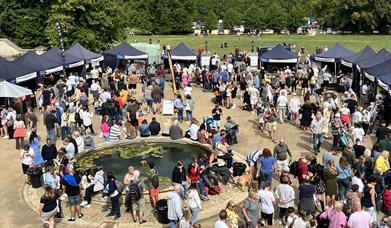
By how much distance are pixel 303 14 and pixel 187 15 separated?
79.2ft

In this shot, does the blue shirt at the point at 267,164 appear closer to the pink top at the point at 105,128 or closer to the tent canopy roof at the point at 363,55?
the pink top at the point at 105,128

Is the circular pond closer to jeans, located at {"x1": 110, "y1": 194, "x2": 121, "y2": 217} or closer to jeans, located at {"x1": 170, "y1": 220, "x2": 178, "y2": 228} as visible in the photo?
jeans, located at {"x1": 110, "y1": 194, "x2": 121, "y2": 217}

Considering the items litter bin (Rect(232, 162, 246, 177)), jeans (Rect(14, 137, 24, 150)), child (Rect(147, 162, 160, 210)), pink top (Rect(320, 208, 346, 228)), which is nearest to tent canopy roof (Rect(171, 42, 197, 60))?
jeans (Rect(14, 137, 24, 150))

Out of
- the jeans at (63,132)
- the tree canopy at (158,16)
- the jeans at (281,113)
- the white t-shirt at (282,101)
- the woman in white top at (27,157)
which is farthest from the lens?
the tree canopy at (158,16)

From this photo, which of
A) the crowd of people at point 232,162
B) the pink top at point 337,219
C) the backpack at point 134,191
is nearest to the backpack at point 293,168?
the crowd of people at point 232,162

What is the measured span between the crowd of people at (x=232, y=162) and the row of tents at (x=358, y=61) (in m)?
0.89

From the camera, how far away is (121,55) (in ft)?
95.7

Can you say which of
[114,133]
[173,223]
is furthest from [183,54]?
[173,223]

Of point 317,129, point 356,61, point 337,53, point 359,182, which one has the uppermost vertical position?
point 337,53

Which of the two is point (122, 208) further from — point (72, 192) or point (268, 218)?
point (268, 218)

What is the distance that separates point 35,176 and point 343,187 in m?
8.41

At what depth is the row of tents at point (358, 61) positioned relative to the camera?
19688 millimetres

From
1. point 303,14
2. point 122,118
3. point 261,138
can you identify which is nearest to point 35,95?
point 122,118

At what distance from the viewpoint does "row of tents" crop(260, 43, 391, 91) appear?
1969 centimetres
